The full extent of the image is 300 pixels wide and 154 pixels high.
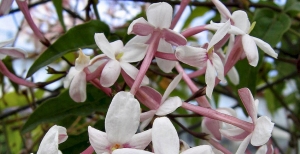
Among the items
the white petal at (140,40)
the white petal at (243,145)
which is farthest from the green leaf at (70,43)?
the white petal at (243,145)

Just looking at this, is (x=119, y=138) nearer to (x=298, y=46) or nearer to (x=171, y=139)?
(x=171, y=139)

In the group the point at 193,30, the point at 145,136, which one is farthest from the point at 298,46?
the point at 145,136

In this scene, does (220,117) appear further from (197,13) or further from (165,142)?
(197,13)

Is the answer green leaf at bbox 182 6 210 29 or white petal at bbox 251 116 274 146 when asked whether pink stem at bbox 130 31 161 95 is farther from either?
green leaf at bbox 182 6 210 29

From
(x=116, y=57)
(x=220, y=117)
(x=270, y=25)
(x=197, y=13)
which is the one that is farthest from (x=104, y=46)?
(x=197, y=13)

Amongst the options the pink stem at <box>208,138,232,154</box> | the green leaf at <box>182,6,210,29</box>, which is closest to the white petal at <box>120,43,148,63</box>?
the pink stem at <box>208,138,232,154</box>
